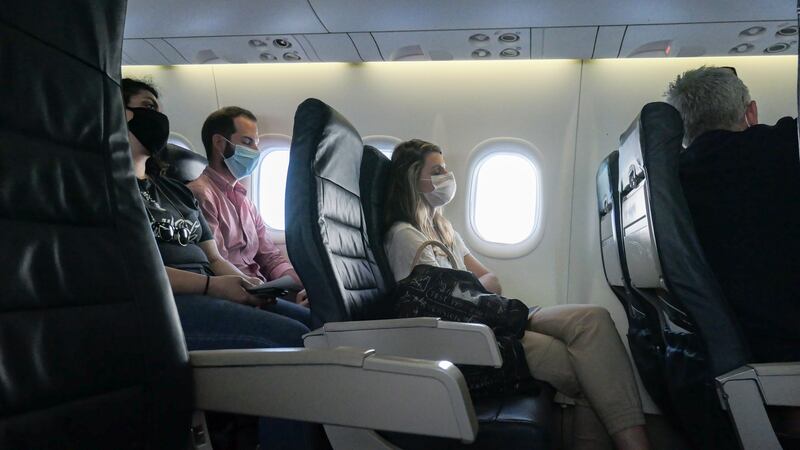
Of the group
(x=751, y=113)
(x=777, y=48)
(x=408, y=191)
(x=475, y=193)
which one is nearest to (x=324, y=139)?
(x=408, y=191)

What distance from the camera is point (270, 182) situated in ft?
14.3

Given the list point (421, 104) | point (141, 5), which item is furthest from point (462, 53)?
point (141, 5)

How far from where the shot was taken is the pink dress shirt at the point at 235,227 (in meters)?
2.88

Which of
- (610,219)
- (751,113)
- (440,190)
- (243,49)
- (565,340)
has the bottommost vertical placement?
(565,340)

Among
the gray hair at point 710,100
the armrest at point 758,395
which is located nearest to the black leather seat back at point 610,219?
the gray hair at point 710,100

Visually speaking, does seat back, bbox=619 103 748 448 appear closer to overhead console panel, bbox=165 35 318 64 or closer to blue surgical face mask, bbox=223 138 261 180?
blue surgical face mask, bbox=223 138 261 180

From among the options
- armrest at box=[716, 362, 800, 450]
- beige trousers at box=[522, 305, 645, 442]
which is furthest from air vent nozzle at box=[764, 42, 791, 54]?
armrest at box=[716, 362, 800, 450]

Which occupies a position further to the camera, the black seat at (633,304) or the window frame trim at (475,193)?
the window frame trim at (475,193)

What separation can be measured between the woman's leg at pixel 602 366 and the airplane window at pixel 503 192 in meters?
1.66

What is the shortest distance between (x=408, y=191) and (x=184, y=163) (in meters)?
1.13

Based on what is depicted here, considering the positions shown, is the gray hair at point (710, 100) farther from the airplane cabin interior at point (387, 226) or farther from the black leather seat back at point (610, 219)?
the black leather seat back at point (610, 219)

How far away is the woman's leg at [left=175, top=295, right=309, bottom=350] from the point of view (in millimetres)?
1731

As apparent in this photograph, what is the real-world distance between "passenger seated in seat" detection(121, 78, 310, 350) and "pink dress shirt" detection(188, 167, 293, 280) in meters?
0.52

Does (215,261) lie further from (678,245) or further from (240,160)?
(678,245)
